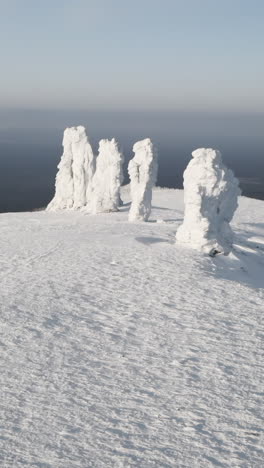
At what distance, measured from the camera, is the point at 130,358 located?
44.9 ft

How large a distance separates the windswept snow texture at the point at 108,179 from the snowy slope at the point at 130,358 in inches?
757

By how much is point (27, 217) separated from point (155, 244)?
22.0 metres

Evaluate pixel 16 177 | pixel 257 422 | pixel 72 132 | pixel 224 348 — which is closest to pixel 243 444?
pixel 257 422

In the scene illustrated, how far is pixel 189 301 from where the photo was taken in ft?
60.3

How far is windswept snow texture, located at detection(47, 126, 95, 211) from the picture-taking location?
5122 centimetres

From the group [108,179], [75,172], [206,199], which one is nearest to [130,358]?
[206,199]

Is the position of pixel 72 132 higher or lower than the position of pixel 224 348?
higher

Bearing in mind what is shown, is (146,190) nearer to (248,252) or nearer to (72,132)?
(248,252)

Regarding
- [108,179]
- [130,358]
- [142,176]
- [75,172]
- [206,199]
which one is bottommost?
[130,358]

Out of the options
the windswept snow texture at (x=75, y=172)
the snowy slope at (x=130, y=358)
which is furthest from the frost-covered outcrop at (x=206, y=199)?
the windswept snow texture at (x=75, y=172)

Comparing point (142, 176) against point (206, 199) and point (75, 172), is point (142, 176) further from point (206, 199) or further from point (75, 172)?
point (75, 172)

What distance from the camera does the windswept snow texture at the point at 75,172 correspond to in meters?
51.2

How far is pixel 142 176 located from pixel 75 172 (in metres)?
17.9

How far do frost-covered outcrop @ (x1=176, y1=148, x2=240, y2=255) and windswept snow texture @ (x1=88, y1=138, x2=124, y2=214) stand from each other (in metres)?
18.5
